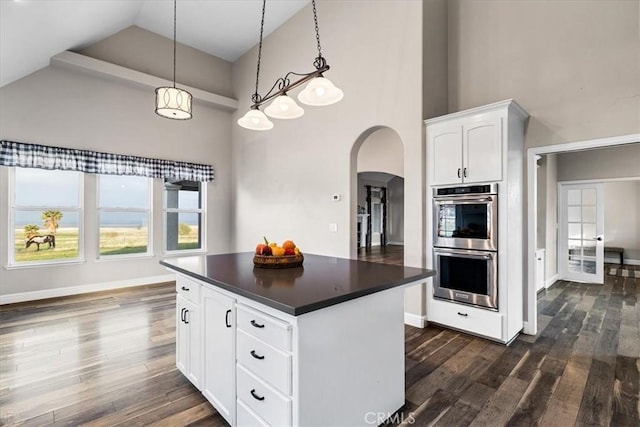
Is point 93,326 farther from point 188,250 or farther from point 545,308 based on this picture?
point 545,308

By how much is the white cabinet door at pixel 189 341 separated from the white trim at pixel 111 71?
4340 millimetres

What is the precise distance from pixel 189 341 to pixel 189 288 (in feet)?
1.25

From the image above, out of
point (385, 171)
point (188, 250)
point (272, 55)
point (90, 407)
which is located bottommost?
point (90, 407)

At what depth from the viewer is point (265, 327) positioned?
1547mm

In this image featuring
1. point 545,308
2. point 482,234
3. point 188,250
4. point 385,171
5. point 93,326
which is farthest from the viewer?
point 385,171

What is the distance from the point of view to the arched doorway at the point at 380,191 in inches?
307

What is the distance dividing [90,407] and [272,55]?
5.46 m

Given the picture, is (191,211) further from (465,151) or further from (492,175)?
(492,175)

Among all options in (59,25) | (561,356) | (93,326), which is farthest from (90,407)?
(59,25)

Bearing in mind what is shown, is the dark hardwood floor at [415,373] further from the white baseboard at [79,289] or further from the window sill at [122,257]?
the window sill at [122,257]

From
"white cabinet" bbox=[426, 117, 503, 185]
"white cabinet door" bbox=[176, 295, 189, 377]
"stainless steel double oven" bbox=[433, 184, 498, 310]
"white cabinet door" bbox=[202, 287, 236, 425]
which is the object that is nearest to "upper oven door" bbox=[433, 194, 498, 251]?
"stainless steel double oven" bbox=[433, 184, 498, 310]

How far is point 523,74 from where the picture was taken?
3.42 meters

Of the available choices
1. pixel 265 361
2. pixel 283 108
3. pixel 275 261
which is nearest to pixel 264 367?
pixel 265 361

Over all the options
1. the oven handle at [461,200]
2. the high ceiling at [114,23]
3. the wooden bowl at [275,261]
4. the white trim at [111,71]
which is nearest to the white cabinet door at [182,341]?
the wooden bowl at [275,261]
